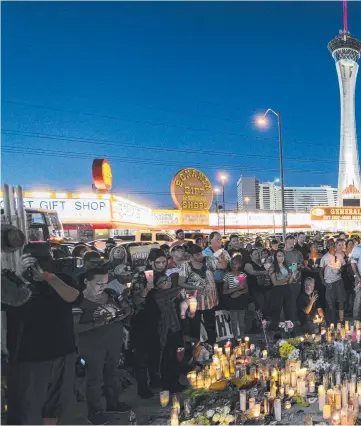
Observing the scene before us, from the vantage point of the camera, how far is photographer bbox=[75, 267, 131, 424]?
4156 millimetres

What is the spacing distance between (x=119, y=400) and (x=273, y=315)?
4.42m

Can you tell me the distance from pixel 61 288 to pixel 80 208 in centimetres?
2275

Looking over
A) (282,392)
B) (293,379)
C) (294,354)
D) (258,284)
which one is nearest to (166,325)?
(282,392)

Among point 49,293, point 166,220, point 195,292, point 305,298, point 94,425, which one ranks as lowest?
point 94,425

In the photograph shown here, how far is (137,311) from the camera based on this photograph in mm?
5004

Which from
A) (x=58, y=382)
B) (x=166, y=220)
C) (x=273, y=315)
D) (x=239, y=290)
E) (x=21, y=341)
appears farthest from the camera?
(x=166, y=220)

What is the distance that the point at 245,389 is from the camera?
16.1ft

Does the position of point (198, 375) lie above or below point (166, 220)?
below

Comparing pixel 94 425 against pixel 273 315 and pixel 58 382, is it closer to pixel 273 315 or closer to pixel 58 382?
pixel 58 382

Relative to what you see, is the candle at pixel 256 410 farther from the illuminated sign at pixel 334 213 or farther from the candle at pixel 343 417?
the illuminated sign at pixel 334 213

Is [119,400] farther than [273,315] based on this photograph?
No

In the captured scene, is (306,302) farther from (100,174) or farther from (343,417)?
(100,174)

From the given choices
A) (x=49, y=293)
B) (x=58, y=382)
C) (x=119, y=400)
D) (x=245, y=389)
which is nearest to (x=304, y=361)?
(x=245, y=389)

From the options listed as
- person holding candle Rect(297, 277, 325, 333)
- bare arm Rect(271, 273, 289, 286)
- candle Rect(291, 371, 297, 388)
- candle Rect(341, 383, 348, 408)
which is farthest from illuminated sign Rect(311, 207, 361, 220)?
candle Rect(341, 383, 348, 408)
